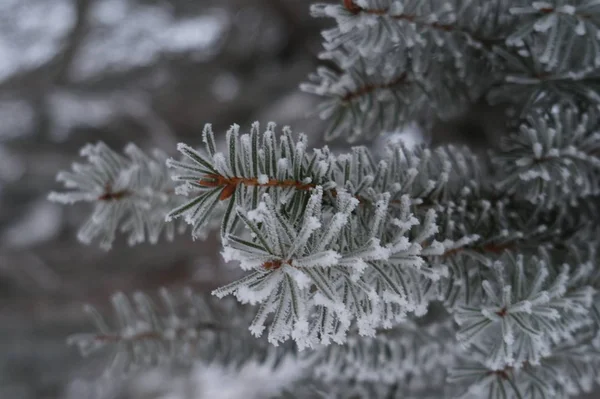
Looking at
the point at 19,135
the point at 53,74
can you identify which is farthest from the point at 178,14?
the point at 19,135

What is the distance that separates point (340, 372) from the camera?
27.9 inches

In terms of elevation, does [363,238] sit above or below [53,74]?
below

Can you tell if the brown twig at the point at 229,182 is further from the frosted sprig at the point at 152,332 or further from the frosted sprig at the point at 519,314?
the frosted sprig at the point at 152,332

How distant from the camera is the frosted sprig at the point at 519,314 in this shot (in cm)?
48

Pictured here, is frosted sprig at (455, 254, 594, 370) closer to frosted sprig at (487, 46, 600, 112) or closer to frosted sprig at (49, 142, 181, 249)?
frosted sprig at (487, 46, 600, 112)

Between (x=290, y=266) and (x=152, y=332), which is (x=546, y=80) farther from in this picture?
(x=152, y=332)

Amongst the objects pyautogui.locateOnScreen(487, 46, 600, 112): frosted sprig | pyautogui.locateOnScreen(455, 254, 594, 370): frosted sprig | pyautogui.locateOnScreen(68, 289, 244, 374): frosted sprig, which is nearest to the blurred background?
pyautogui.locateOnScreen(68, 289, 244, 374): frosted sprig

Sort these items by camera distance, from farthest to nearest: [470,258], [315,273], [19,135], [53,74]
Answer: [19,135], [53,74], [470,258], [315,273]

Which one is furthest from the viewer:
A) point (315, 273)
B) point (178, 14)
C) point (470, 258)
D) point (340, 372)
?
point (178, 14)

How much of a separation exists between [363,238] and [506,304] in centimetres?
15

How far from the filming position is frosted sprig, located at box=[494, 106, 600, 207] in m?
0.57

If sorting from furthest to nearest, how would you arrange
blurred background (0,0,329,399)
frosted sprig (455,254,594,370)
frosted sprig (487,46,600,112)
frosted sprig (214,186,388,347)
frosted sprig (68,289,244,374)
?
blurred background (0,0,329,399)
frosted sprig (68,289,244,374)
frosted sprig (487,46,600,112)
frosted sprig (455,254,594,370)
frosted sprig (214,186,388,347)

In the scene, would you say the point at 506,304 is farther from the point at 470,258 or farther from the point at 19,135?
the point at 19,135

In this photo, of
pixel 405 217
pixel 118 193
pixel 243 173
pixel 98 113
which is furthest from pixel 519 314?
pixel 98 113
